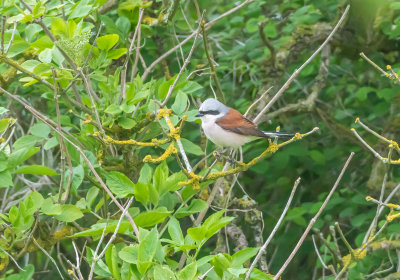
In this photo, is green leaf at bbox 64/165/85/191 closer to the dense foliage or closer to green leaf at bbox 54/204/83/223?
the dense foliage

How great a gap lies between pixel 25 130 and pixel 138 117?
6.37 ft

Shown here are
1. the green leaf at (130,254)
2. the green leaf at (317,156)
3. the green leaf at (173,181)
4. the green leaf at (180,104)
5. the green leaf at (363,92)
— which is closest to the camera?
the green leaf at (130,254)

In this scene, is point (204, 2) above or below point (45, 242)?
above

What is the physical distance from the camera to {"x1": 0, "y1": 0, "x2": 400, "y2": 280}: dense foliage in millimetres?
2992

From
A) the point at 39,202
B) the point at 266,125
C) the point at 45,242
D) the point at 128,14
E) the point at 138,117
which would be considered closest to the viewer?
the point at 39,202

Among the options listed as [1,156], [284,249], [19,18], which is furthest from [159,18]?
[284,249]

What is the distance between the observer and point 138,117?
11.1 ft

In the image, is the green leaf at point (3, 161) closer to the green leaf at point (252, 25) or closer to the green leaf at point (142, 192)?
the green leaf at point (142, 192)

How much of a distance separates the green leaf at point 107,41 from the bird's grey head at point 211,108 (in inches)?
24.2

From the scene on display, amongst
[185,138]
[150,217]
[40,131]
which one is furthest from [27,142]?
[185,138]

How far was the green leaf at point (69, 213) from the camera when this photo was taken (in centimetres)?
313

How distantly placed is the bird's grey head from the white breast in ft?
0.08

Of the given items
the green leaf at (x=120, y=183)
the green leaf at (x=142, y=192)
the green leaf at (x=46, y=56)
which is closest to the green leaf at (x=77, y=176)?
the green leaf at (x=120, y=183)

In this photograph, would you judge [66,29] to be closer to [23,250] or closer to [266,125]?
[23,250]
